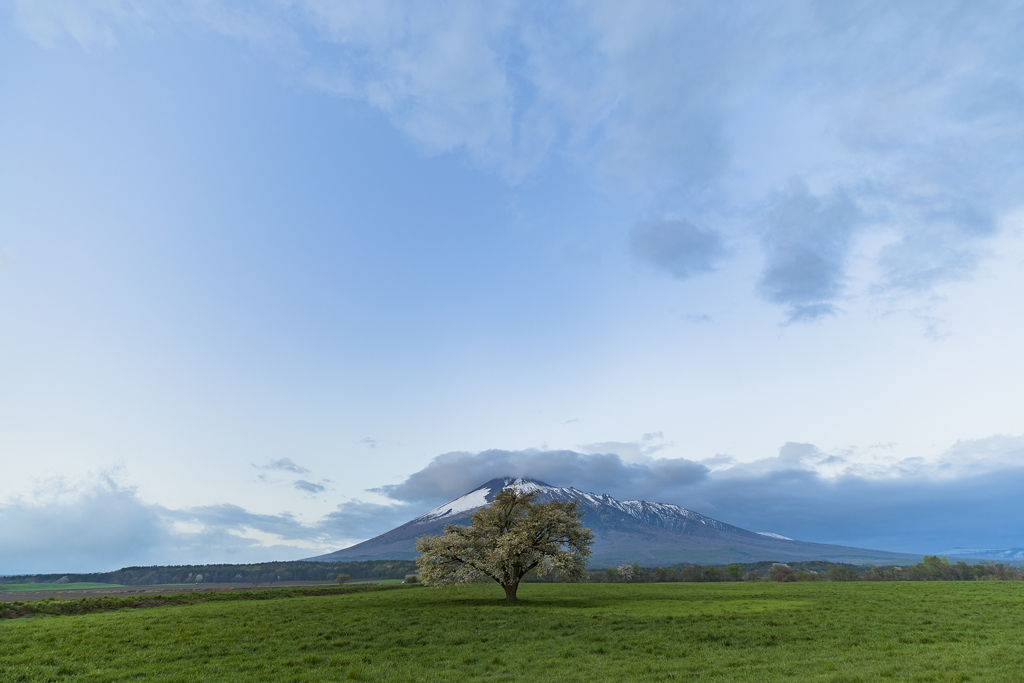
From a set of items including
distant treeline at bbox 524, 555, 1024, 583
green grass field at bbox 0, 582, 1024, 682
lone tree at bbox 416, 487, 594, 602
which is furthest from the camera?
distant treeline at bbox 524, 555, 1024, 583

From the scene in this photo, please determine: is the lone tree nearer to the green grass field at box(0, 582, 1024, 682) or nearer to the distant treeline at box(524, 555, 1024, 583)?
the green grass field at box(0, 582, 1024, 682)

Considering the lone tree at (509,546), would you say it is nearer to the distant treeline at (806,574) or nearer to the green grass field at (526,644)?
the green grass field at (526,644)

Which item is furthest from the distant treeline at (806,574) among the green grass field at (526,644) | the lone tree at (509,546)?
the green grass field at (526,644)

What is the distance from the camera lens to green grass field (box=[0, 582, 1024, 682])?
23.7 meters

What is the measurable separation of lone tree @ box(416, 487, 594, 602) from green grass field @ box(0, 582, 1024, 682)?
4728 mm

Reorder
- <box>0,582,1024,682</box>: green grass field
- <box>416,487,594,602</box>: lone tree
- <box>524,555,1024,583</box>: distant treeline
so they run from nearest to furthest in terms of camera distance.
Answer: <box>0,582,1024,682</box>: green grass field < <box>416,487,594,602</box>: lone tree < <box>524,555,1024,583</box>: distant treeline

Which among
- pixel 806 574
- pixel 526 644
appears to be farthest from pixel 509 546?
pixel 806 574

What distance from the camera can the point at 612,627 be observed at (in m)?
36.6

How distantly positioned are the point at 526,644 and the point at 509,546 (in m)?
18.8

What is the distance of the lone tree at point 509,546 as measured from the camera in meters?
50.4

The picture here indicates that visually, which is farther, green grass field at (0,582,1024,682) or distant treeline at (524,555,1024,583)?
distant treeline at (524,555,1024,583)

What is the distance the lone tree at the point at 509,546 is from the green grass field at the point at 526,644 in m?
4.73

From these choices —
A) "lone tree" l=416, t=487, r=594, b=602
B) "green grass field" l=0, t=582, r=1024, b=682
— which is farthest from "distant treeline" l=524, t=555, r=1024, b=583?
"green grass field" l=0, t=582, r=1024, b=682

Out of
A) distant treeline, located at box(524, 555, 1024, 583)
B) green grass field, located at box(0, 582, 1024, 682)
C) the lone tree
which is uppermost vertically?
the lone tree
